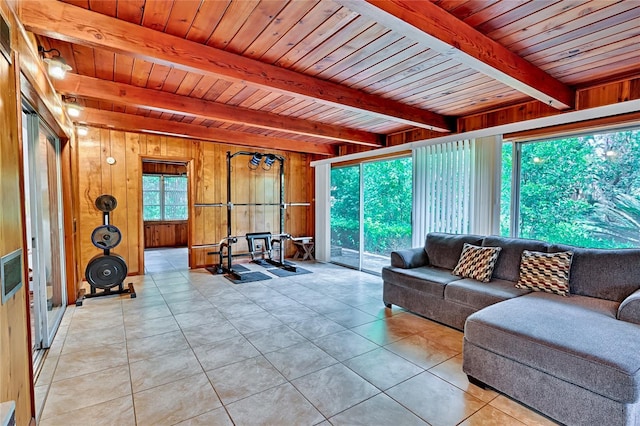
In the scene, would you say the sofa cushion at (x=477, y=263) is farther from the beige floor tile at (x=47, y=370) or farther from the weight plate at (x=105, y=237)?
the weight plate at (x=105, y=237)

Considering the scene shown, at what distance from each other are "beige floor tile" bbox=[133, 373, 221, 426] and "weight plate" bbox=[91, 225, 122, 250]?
2.84m

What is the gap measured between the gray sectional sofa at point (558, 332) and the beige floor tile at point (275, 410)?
1.21 m

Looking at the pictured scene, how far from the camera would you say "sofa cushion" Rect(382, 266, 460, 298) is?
3.33m

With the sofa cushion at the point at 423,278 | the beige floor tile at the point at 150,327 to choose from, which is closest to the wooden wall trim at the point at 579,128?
the sofa cushion at the point at 423,278

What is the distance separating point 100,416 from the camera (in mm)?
1915

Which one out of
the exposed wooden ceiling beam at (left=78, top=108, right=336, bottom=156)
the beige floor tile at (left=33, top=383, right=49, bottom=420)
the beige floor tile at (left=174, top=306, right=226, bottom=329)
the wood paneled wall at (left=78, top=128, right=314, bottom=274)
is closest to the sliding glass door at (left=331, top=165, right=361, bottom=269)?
the exposed wooden ceiling beam at (left=78, top=108, right=336, bottom=156)

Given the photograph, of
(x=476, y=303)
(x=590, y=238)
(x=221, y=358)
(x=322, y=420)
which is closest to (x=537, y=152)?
(x=590, y=238)

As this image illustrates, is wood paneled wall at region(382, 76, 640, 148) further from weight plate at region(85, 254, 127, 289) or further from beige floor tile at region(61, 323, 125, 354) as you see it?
weight plate at region(85, 254, 127, 289)

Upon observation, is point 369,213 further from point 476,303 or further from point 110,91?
point 110,91

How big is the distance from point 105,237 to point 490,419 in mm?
4716

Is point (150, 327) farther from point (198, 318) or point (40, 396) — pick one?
point (40, 396)

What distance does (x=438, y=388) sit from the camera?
2207mm

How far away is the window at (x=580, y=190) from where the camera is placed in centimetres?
299

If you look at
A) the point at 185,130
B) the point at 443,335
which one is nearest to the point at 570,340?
the point at 443,335
